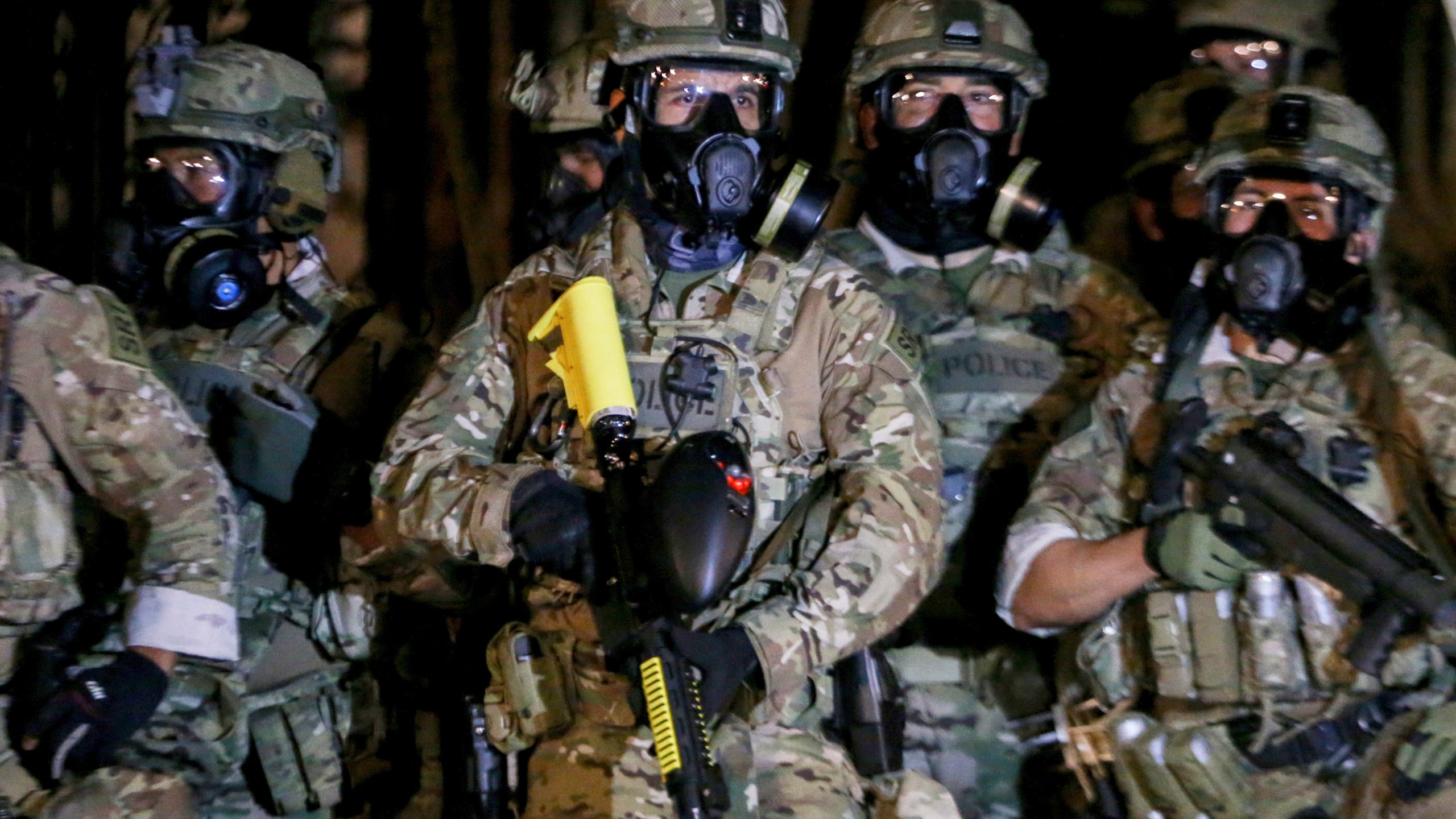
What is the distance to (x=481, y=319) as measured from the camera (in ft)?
11.5

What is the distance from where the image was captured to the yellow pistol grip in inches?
116

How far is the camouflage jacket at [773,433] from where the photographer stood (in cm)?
305

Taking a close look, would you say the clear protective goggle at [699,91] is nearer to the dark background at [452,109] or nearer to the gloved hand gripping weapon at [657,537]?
the gloved hand gripping weapon at [657,537]

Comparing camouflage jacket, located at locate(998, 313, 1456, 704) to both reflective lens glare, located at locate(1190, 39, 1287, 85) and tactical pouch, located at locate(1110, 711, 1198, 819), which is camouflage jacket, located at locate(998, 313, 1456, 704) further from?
reflective lens glare, located at locate(1190, 39, 1287, 85)

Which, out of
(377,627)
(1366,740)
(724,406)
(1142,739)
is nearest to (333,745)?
(377,627)

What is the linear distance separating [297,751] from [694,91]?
2.00 metres

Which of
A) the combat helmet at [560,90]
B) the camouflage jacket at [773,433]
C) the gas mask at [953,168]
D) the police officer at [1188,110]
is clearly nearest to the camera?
the camouflage jacket at [773,433]

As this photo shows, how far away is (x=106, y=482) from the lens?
3.57 meters

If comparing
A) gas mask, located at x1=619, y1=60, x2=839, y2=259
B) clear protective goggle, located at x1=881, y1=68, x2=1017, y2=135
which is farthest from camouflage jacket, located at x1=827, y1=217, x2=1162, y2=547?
gas mask, located at x1=619, y1=60, x2=839, y2=259

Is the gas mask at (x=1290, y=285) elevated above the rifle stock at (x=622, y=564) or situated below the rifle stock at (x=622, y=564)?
above

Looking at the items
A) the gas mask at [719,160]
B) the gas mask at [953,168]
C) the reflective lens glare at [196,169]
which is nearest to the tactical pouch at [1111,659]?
the gas mask at [953,168]

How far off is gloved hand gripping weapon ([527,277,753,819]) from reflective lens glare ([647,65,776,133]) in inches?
19.9

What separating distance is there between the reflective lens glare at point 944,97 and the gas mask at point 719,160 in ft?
2.70

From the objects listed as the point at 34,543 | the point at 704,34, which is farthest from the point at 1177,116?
the point at 34,543
